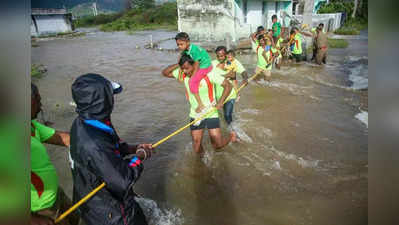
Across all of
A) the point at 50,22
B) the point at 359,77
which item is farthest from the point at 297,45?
the point at 50,22

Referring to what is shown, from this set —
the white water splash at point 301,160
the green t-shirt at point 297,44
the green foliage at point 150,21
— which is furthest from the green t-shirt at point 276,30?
the green foliage at point 150,21

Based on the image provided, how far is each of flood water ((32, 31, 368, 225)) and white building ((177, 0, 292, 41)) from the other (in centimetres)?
844

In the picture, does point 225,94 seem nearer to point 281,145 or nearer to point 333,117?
point 281,145

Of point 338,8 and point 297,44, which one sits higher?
point 338,8

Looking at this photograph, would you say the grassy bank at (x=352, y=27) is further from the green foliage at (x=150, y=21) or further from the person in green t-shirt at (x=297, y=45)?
the green foliage at (x=150, y=21)

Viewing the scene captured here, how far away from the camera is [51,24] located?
35062 millimetres

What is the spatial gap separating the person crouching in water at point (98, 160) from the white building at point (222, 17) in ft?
50.3

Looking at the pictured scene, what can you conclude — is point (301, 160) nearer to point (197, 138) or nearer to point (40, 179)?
point (197, 138)

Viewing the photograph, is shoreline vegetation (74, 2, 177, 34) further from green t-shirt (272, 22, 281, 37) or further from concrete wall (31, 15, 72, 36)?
green t-shirt (272, 22, 281, 37)

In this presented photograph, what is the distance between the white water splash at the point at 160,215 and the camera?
3328 mm

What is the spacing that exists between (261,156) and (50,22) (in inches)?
1543

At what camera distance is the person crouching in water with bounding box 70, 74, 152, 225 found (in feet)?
5.76

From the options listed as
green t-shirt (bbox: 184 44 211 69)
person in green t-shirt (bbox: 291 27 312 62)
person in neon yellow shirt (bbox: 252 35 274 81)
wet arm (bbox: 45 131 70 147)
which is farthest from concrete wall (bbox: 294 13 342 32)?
wet arm (bbox: 45 131 70 147)

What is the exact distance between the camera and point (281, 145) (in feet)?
16.5
